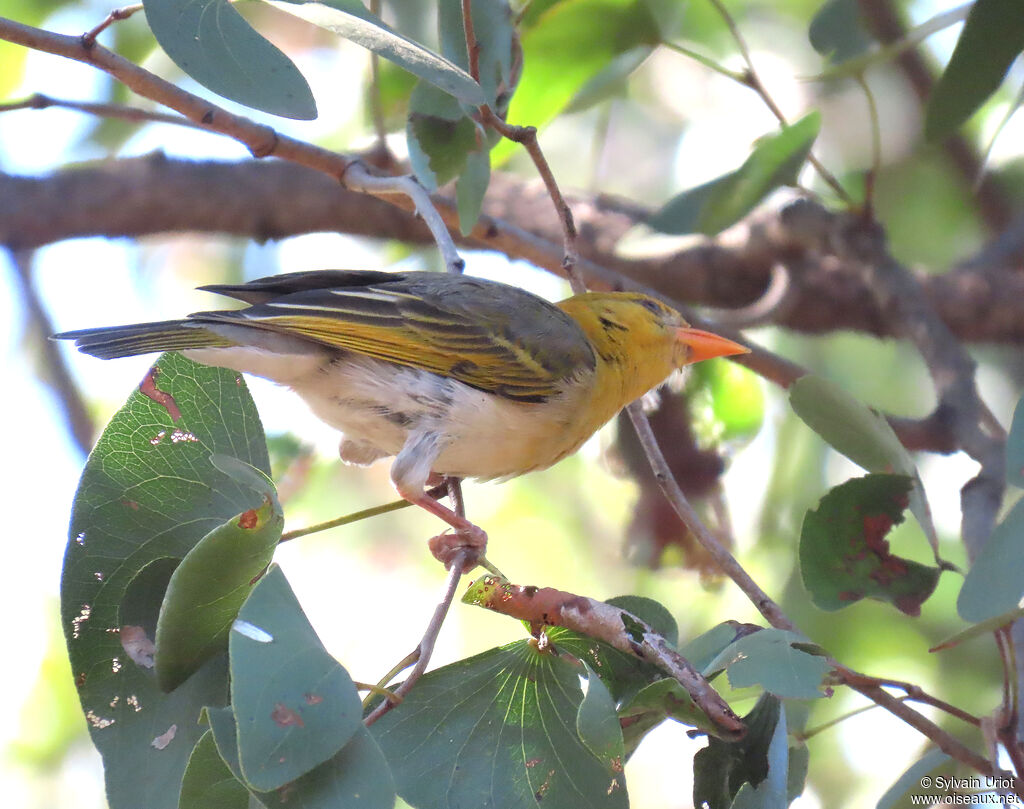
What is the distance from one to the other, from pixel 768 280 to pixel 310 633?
12.5 feet

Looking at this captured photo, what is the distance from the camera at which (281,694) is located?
155cm

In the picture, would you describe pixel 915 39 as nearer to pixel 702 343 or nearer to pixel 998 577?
pixel 702 343

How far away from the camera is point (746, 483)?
539 cm

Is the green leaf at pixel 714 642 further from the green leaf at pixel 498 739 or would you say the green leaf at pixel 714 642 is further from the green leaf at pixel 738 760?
the green leaf at pixel 498 739

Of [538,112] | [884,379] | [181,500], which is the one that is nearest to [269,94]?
[181,500]

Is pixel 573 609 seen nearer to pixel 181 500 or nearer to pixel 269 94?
pixel 181 500

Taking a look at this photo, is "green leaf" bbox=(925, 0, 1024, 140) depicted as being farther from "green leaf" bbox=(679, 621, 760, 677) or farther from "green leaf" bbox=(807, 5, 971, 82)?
"green leaf" bbox=(679, 621, 760, 677)

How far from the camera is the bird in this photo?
9.83 ft

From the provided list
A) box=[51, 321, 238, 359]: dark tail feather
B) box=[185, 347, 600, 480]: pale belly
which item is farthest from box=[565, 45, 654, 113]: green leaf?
box=[51, 321, 238, 359]: dark tail feather

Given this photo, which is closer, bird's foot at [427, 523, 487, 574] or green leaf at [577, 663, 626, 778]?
green leaf at [577, 663, 626, 778]

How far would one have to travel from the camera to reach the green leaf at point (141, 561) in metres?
1.97

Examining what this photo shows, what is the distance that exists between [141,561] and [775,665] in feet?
4.02

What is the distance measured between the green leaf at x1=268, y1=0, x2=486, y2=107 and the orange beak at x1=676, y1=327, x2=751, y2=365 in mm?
1985

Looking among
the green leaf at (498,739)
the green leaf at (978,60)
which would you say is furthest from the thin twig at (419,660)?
the green leaf at (978,60)
